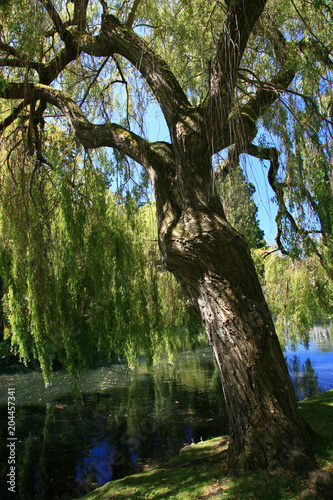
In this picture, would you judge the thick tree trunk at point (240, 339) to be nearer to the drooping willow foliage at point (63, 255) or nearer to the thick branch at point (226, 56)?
the thick branch at point (226, 56)

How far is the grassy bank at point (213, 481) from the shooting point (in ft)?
7.88

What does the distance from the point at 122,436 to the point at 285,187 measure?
186 inches

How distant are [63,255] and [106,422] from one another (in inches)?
156

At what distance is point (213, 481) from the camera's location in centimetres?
Result: 274

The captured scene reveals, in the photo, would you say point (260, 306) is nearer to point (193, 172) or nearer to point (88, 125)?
point (193, 172)

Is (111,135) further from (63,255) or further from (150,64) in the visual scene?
(63,255)

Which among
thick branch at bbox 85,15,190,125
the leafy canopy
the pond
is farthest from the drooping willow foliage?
thick branch at bbox 85,15,190,125

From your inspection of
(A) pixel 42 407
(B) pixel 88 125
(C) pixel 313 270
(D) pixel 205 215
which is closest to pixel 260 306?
(D) pixel 205 215

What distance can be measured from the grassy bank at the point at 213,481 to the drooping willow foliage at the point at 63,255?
4.98ft

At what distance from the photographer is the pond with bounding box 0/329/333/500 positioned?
491 centimetres

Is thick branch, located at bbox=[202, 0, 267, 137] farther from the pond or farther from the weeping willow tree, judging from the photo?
the pond

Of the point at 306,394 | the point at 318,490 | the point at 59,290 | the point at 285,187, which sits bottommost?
the point at 306,394

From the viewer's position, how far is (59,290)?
4.50 metres

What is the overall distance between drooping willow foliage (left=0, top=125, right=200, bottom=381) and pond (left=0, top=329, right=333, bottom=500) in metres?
0.82
